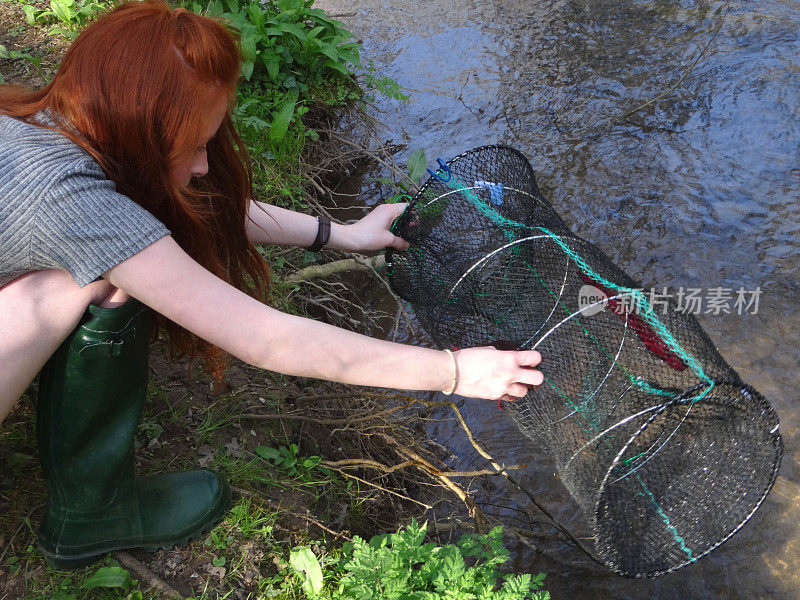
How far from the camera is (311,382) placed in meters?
3.03

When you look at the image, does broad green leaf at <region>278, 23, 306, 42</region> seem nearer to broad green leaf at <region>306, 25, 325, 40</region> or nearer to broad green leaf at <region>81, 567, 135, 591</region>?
broad green leaf at <region>306, 25, 325, 40</region>

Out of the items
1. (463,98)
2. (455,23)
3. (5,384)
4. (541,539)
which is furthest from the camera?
(455,23)

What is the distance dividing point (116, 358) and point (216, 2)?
272cm

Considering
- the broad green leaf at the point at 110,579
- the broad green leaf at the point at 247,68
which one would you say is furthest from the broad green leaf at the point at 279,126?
the broad green leaf at the point at 110,579

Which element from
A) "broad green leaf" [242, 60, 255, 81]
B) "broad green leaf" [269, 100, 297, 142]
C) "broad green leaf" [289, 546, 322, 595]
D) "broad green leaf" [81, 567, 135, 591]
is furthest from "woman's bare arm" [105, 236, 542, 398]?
"broad green leaf" [242, 60, 255, 81]

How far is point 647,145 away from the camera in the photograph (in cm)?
447

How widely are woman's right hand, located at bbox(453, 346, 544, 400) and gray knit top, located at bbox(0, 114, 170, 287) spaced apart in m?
0.79

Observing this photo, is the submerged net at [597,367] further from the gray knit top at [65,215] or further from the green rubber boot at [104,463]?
the gray knit top at [65,215]

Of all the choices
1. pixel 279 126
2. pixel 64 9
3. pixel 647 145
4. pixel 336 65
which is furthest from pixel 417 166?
pixel 64 9

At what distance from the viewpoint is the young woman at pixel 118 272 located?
1.58m

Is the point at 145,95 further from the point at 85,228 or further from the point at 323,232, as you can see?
the point at 323,232

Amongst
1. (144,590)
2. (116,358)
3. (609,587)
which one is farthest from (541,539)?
(116,358)

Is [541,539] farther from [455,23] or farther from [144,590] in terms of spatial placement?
[455,23]

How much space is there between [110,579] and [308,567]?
0.53 meters
